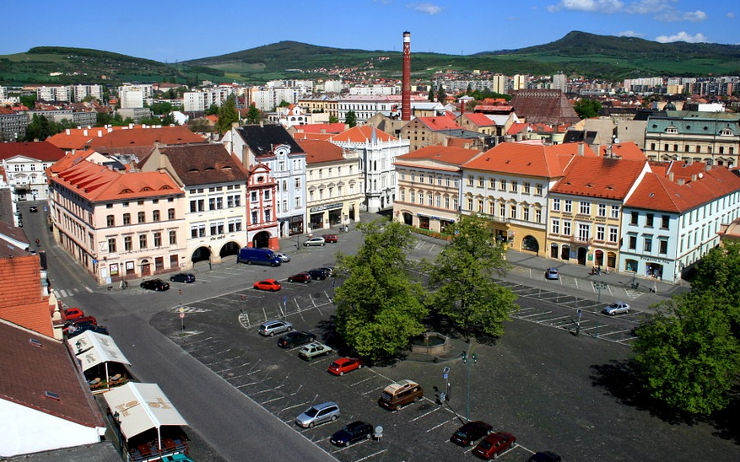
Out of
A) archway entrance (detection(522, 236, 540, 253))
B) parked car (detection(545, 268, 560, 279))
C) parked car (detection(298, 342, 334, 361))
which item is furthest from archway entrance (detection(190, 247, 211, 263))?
parked car (detection(545, 268, 560, 279))

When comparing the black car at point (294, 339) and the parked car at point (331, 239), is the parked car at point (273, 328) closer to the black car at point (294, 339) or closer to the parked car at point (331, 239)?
the black car at point (294, 339)

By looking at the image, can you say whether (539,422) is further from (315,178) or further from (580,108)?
(580,108)

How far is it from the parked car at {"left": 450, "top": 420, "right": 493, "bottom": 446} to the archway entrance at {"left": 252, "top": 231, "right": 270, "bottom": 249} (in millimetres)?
41117

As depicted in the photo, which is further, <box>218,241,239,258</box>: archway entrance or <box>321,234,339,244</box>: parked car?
<box>321,234,339,244</box>: parked car

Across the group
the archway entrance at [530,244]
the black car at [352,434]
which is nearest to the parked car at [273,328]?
the black car at [352,434]

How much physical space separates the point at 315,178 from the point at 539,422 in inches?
1968

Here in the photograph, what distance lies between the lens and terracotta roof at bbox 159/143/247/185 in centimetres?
6481

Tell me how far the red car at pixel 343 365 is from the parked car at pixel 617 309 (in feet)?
68.9

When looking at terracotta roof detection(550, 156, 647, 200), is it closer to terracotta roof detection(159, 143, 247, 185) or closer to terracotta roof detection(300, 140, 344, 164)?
terracotta roof detection(300, 140, 344, 164)

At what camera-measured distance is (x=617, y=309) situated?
2030 inches

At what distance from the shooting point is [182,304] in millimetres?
53969

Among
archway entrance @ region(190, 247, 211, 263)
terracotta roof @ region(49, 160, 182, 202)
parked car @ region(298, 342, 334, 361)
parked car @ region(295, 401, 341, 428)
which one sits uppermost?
terracotta roof @ region(49, 160, 182, 202)

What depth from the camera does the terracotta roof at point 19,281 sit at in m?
30.3

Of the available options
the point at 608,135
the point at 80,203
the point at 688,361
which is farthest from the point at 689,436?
the point at 608,135
